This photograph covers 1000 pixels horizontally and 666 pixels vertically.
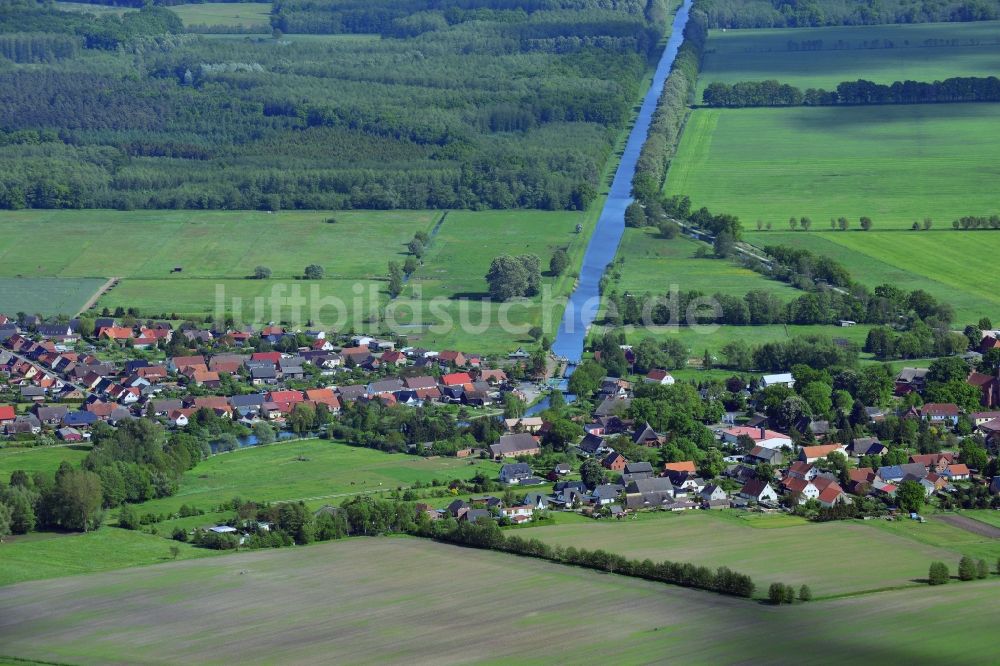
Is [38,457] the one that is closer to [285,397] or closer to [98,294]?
[285,397]

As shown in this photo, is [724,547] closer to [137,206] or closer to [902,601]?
[902,601]

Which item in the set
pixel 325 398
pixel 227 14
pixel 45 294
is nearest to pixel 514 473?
pixel 325 398

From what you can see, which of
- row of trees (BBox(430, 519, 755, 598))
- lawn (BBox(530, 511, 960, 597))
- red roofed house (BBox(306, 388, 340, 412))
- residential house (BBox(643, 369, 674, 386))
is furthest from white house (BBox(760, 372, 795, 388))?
row of trees (BBox(430, 519, 755, 598))

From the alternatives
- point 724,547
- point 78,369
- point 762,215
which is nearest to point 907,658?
point 724,547

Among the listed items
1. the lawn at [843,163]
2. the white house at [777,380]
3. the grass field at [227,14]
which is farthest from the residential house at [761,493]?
the grass field at [227,14]

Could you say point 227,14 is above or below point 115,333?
above

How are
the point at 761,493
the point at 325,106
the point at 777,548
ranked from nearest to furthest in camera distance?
the point at 777,548, the point at 761,493, the point at 325,106

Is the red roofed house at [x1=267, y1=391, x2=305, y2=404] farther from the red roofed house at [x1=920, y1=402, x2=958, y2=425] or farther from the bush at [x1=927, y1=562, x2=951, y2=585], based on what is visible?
the bush at [x1=927, y1=562, x2=951, y2=585]
